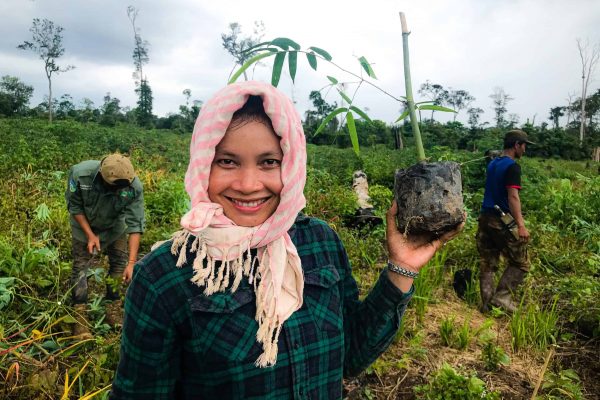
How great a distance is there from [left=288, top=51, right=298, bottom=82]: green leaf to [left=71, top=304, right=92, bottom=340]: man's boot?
241 centimetres

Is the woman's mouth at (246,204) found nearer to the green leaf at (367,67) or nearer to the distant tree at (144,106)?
the green leaf at (367,67)

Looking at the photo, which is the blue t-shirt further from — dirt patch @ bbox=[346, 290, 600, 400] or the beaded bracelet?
the beaded bracelet

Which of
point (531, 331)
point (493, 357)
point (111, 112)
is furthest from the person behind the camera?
point (111, 112)

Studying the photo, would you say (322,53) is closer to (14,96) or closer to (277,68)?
(277,68)

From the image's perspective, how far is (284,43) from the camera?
47.4 inches

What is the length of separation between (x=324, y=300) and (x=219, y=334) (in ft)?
0.94

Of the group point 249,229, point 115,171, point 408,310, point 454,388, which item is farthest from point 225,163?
point 408,310

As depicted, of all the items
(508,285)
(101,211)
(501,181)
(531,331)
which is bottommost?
(531,331)

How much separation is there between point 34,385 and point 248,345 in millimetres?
1982

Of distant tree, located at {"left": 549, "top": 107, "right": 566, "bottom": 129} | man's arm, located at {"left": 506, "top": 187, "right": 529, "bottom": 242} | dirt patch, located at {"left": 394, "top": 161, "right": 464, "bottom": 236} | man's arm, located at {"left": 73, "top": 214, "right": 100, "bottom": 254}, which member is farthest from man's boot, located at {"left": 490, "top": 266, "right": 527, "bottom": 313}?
distant tree, located at {"left": 549, "top": 107, "right": 566, "bottom": 129}

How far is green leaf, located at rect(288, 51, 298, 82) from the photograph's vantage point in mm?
1220

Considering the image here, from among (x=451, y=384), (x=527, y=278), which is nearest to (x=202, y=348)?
(x=451, y=384)

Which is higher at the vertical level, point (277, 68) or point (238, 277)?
point (277, 68)

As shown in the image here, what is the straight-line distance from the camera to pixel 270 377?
37.9 inches
